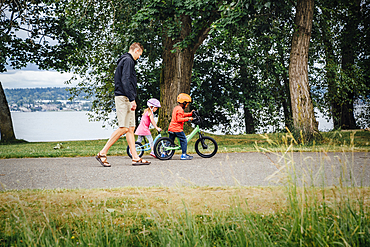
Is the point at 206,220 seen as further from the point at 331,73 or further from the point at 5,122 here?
the point at 5,122

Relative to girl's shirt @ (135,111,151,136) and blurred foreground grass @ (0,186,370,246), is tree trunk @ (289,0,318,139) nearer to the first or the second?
girl's shirt @ (135,111,151,136)

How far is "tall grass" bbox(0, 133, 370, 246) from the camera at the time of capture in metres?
2.86

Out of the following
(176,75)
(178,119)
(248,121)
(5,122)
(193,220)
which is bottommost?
(193,220)

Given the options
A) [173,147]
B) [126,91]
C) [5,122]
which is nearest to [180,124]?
[173,147]

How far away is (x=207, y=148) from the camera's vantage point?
8727mm

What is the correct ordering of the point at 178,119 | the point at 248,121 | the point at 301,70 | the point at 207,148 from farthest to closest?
the point at 248,121, the point at 301,70, the point at 207,148, the point at 178,119

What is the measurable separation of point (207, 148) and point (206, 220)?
5.31m

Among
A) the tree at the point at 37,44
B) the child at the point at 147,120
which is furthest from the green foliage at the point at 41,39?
the child at the point at 147,120

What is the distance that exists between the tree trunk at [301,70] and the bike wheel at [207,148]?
13.7 ft

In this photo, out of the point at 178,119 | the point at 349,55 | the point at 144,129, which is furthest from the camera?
the point at 349,55

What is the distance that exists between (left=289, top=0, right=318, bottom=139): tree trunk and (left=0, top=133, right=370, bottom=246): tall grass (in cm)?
777

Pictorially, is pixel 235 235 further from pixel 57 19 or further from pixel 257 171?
pixel 57 19

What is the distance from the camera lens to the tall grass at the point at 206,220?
2859 mm

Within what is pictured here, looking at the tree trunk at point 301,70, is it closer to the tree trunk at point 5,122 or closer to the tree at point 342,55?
the tree at point 342,55
